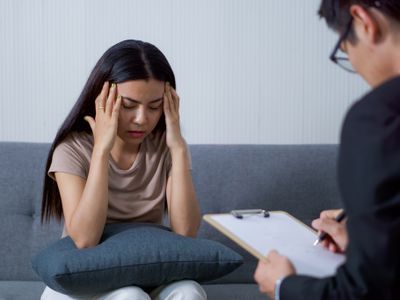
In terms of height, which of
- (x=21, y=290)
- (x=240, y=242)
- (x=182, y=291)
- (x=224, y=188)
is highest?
(x=240, y=242)

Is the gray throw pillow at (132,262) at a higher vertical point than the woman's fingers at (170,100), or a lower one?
lower

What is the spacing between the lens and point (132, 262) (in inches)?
60.4

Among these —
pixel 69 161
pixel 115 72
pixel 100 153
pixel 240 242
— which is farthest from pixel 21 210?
pixel 240 242

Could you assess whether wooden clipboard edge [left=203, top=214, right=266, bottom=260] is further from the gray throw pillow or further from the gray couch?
the gray couch

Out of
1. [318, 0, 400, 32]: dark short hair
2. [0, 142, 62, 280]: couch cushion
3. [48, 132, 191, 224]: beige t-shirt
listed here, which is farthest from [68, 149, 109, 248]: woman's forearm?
[318, 0, 400, 32]: dark short hair

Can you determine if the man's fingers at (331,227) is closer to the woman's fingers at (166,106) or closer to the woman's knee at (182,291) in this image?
the woman's knee at (182,291)

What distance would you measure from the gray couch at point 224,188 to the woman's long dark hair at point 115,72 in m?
0.25

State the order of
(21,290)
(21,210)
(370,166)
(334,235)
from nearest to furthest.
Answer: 1. (370,166)
2. (334,235)
3. (21,290)
4. (21,210)

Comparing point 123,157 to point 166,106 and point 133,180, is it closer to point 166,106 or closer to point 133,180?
point 133,180

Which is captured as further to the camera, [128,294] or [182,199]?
[182,199]

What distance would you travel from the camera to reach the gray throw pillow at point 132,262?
151 centimetres

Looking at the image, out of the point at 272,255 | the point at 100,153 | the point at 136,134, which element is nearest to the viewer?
the point at 272,255

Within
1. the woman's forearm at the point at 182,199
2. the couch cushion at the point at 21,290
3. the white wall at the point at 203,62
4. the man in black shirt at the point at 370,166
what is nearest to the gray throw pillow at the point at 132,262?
the woman's forearm at the point at 182,199

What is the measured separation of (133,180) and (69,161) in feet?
0.67
